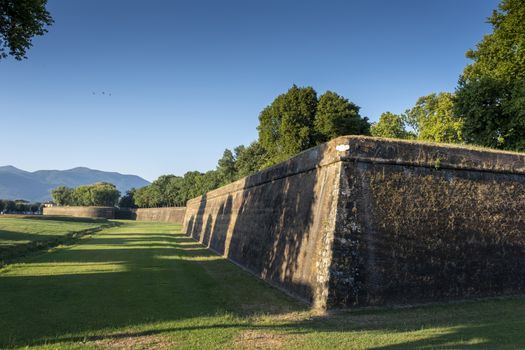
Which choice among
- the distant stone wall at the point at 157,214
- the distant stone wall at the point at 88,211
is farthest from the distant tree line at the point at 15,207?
the distant stone wall at the point at 157,214

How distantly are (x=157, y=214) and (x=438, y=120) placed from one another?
65.5 metres

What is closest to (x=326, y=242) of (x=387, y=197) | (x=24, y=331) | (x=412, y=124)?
(x=387, y=197)

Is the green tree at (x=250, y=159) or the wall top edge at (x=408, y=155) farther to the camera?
the green tree at (x=250, y=159)

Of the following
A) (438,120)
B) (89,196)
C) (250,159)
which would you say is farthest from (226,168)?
(89,196)

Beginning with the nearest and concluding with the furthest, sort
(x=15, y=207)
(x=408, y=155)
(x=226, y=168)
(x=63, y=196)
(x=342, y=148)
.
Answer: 1. (x=342, y=148)
2. (x=408, y=155)
3. (x=226, y=168)
4. (x=15, y=207)
5. (x=63, y=196)

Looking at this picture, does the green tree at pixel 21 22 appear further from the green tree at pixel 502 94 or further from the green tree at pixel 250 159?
the green tree at pixel 250 159

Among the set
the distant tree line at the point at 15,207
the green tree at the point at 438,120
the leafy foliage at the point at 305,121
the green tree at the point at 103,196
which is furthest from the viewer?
the green tree at the point at 103,196

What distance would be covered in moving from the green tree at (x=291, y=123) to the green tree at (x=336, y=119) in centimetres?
152

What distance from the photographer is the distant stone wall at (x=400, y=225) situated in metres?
8.87

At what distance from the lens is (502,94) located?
22.4 metres

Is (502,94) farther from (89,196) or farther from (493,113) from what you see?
(89,196)

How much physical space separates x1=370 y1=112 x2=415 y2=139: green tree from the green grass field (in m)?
48.5

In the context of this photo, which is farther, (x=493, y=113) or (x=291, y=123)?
(x=291, y=123)

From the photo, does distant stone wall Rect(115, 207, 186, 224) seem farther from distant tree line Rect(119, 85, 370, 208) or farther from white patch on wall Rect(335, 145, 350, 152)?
white patch on wall Rect(335, 145, 350, 152)
